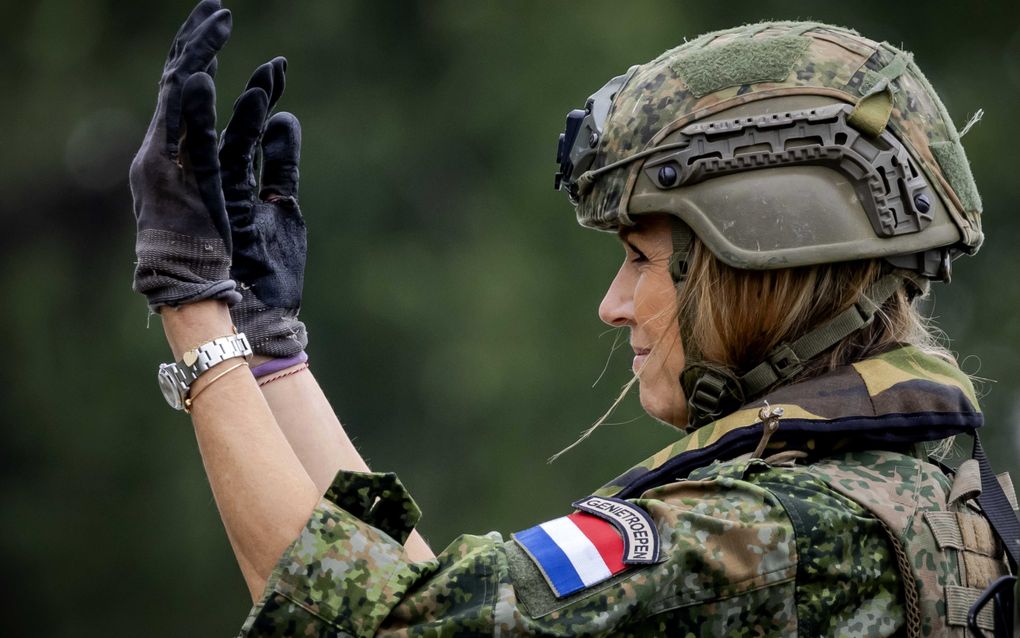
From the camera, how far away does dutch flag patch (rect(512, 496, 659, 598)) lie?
2.37 metres

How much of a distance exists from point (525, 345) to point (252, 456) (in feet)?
34.5

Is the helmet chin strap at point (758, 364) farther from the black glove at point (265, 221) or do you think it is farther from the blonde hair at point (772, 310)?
the black glove at point (265, 221)

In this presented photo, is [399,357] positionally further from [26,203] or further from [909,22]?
[909,22]

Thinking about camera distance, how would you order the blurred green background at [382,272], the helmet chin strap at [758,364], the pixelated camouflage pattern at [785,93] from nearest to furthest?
1. the helmet chin strap at [758,364]
2. the pixelated camouflage pattern at [785,93]
3. the blurred green background at [382,272]

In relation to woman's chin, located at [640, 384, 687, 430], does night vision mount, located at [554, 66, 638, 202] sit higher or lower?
higher

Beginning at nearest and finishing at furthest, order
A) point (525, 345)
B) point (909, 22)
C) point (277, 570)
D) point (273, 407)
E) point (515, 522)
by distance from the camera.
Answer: point (277, 570)
point (273, 407)
point (515, 522)
point (525, 345)
point (909, 22)

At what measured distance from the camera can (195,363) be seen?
8.54 ft

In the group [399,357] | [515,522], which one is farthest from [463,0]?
[515,522]

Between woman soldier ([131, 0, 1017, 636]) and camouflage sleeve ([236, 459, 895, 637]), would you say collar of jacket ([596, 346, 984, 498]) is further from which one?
camouflage sleeve ([236, 459, 895, 637])

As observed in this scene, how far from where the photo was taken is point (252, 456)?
2.49 m

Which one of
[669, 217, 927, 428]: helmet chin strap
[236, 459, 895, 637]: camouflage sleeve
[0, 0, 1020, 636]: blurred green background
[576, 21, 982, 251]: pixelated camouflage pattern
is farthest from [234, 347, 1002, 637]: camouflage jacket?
[0, 0, 1020, 636]: blurred green background

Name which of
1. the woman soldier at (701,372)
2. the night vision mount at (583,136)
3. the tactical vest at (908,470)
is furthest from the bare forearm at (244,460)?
the night vision mount at (583,136)

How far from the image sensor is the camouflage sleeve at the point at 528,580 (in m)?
2.32

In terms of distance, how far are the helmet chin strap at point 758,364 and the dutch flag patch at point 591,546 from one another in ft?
1.70
